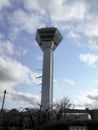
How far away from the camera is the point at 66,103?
336ft

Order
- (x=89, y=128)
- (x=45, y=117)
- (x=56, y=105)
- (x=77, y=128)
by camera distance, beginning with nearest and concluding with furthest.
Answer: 1. (x=77, y=128)
2. (x=89, y=128)
3. (x=45, y=117)
4. (x=56, y=105)

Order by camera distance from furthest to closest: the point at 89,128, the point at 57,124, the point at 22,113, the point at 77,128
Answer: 1. the point at 22,113
2. the point at 57,124
3. the point at 89,128
4. the point at 77,128

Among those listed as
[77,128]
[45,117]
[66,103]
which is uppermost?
[66,103]

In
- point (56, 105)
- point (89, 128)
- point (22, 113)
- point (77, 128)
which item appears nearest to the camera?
point (77, 128)

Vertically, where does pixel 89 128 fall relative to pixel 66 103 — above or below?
below

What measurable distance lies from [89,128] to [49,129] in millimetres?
6367

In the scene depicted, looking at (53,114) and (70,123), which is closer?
(70,123)

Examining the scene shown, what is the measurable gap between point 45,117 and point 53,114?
15.9m

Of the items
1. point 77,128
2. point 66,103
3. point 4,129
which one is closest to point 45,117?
point 4,129

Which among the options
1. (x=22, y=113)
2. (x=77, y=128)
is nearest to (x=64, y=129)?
(x=77, y=128)

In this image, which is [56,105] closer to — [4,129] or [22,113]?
[22,113]

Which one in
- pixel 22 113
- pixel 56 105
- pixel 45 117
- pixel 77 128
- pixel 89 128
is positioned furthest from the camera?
pixel 56 105

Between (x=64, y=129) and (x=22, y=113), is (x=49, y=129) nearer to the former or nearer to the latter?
(x=64, y=129)

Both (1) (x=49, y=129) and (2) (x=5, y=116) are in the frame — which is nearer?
(1) (x=49, y=129)
